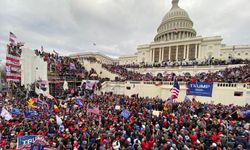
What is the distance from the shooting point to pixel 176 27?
7275cm

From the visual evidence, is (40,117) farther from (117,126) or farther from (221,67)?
(221,67)

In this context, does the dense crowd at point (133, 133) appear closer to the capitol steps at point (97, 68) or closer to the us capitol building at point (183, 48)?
the capitol steps at point (97, 68)

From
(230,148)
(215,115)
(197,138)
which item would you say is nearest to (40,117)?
(197,138)

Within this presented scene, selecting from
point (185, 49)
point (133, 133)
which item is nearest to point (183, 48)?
point (185, 49)

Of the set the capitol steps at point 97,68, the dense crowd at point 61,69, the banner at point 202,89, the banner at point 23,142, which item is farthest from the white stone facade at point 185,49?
the banner at point 23,142

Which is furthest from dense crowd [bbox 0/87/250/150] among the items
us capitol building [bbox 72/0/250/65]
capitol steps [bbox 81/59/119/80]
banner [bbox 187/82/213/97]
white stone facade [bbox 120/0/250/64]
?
white stone facade [bbox 120/0/250/64]

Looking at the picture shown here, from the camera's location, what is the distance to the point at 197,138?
7406 mm

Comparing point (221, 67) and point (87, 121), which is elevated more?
point (221, 67)

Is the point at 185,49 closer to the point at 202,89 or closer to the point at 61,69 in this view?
the point at 61,69

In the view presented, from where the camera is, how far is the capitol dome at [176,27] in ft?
235

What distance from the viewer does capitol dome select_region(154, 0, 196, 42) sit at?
235 feet

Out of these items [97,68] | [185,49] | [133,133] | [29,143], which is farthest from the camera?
[185,49]

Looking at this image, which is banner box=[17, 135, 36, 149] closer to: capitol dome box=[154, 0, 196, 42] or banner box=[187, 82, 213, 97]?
banner box=[187, 82, 213, 97]

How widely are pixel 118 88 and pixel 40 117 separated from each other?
1750 cm
